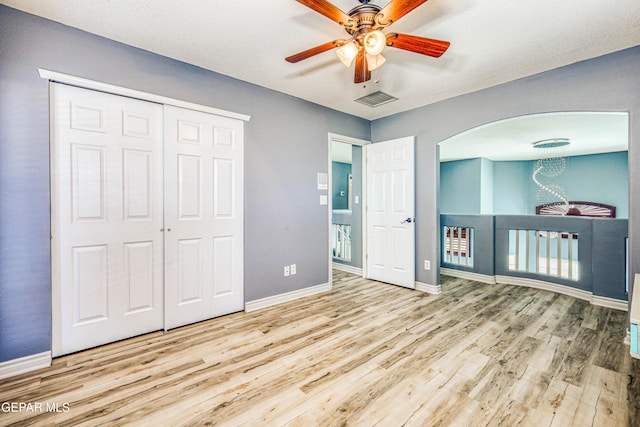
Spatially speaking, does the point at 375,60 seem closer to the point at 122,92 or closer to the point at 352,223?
the point at 122,92

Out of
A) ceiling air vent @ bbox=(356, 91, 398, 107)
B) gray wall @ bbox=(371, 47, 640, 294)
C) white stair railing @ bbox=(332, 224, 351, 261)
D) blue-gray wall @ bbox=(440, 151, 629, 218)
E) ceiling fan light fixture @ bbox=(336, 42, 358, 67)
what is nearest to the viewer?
ceiling fan light fixture @ bbox=(336, 42, 358, 67)

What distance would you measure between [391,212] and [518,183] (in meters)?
6.32

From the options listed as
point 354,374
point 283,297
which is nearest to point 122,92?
point 283,297

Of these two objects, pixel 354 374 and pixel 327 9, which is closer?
pixel 327 9

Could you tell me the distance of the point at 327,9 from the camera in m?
1.67

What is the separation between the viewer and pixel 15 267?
6.67 ft

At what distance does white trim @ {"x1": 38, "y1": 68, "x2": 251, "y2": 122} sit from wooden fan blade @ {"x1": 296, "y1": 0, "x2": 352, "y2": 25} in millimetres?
1659

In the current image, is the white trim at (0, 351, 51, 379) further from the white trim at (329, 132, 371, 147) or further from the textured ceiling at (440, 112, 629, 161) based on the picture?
the textured ceiling at (440, 112, 629, 161)

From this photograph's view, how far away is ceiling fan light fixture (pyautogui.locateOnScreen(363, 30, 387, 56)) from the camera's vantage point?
180cm

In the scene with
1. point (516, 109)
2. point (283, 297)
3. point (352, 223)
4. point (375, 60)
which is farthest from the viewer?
point (352, 223)

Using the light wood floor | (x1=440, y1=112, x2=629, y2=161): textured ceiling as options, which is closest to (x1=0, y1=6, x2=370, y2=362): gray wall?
the light wood floor

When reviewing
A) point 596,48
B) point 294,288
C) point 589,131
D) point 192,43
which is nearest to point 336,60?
point 192,43

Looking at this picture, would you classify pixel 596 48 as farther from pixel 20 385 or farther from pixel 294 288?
pixel 20 385

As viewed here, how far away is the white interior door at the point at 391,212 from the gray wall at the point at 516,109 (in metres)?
0.13
